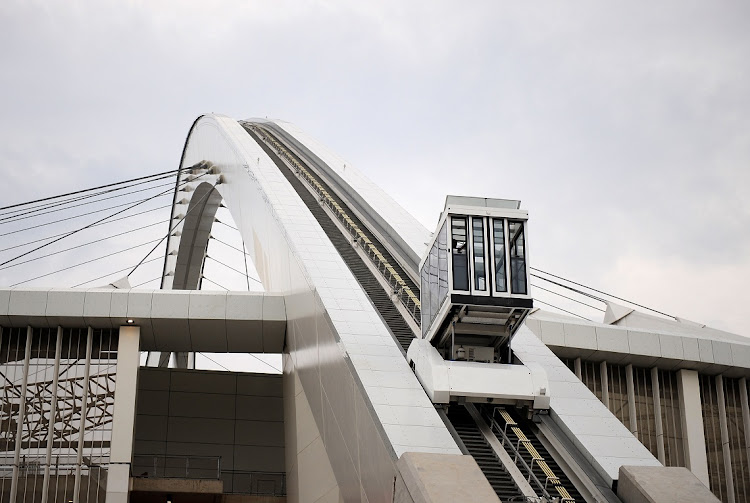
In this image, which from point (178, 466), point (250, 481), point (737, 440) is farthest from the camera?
point (250, 481)

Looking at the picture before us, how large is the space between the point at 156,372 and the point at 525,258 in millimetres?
15426

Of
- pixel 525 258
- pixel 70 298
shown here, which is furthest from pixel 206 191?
pixel 525 258

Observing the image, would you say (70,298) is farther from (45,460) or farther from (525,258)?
(525,258)

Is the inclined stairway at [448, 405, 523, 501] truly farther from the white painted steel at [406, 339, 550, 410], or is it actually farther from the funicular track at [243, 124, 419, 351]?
the funicular track at [243, 124, 419, 351]

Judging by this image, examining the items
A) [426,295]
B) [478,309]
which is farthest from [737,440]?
[478,309]

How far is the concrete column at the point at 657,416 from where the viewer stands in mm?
22531

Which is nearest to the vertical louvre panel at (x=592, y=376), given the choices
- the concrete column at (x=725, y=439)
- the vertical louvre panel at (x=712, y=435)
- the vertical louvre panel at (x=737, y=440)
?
the vertical louvre panel at (x=712, y=435)

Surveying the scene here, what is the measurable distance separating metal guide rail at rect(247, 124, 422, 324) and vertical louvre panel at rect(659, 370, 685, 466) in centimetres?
734

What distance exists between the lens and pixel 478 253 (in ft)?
48.9

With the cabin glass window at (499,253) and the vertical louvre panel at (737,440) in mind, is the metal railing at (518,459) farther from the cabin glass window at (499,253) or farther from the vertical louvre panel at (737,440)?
the vertical louvre panel at (737,440)

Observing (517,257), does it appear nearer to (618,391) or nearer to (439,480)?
(439,480)

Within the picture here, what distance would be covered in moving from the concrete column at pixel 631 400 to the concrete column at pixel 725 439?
7.19ft

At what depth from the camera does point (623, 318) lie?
82.9 feet

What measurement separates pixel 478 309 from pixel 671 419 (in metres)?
10.3
